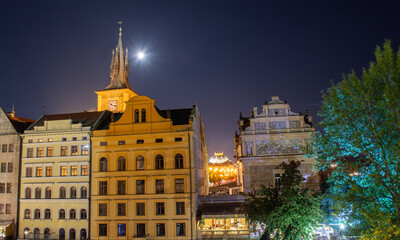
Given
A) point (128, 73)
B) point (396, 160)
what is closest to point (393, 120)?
point (396, 160)

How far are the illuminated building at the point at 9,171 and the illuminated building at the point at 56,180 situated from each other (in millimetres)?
901

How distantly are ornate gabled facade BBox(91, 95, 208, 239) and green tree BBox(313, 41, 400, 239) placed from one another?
17.3 m

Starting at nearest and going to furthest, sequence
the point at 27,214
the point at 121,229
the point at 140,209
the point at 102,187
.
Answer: the point at 121,229 < the point at 140,209 < the point at 102,187 < the point at 27,214

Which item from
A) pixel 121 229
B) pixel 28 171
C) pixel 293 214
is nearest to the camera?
pixel 293 214

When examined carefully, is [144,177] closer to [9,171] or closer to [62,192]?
[62,192]

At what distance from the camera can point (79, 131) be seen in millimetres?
38094

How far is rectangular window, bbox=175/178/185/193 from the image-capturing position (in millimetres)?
35438

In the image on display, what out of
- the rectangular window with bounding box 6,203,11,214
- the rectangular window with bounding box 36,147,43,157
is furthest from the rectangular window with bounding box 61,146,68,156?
the rectangular window with bounding box 6,203,11,214

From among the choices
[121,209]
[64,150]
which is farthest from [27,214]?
[121,209]

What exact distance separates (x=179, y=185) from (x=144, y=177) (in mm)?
4141

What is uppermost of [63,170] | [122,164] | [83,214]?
[122,164]

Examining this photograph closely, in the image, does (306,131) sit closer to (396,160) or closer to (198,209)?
(198,209)

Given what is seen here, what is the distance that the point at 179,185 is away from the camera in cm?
3553

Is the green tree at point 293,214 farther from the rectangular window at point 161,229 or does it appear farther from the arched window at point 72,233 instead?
the arched window at point 72,233
